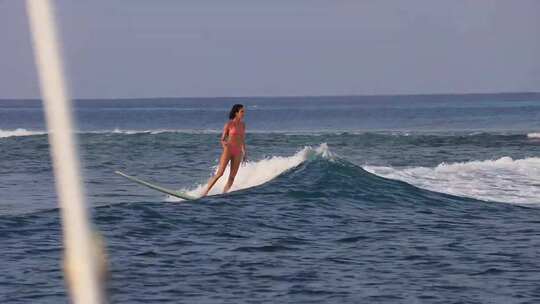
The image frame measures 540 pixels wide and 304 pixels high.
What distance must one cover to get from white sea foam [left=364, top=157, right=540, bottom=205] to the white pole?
61.3 feet

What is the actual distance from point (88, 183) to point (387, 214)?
11.2 m

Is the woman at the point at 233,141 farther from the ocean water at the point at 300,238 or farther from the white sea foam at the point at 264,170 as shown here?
the white sea foam at the point at 264,170

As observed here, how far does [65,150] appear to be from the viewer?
1113 millimetres

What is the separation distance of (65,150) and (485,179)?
24.6 meters

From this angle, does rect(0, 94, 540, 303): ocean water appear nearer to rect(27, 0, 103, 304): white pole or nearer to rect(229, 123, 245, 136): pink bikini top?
rect(229, 123, 245, 136): pink bikini top

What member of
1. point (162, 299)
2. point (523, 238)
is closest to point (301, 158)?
point (523, 238)

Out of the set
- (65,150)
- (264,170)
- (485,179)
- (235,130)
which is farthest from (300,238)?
(485,179)

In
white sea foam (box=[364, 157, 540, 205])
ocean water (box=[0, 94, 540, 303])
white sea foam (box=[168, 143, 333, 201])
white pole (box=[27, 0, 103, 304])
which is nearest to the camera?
white pole (box=[27, 0, 103, 304])

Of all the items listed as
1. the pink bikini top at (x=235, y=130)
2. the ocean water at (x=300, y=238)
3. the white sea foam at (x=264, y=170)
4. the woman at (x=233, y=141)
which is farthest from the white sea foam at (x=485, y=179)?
the pink bikini top at (x=235, y=130)

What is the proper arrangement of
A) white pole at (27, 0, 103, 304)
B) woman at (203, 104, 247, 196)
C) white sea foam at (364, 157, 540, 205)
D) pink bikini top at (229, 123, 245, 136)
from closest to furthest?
white pole at (27, 0, 103, 304) < woman at (203, 104, 247, 196) < pink bikini top at (229, 123, 245, 136) < white sea foam at (364, 157, 540, 205)

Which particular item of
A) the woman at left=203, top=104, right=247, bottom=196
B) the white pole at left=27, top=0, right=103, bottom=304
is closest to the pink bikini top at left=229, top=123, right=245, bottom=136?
the woman at left=203, top=104, right=247, bottom=196

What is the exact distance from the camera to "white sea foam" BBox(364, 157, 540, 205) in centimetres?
2100

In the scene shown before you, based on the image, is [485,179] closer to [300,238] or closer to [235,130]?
[235,130]

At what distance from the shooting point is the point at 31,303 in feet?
28.2
